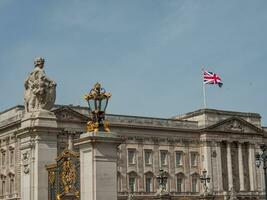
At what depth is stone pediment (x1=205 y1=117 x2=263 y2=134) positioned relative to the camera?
97.0 meters

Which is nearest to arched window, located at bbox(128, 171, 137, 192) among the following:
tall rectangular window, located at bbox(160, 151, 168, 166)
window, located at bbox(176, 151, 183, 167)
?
tall rectangular window, located at bbox(160, 151, 168, 166)

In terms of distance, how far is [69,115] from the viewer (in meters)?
81.6

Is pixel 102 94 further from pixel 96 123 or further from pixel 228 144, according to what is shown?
pixel 228 144

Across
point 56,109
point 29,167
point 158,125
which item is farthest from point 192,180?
point 29,167

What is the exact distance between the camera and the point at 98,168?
623 inches

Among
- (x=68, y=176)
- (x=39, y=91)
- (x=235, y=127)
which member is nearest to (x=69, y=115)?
(x=235, y=127)

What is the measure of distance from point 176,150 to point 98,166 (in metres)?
79.6

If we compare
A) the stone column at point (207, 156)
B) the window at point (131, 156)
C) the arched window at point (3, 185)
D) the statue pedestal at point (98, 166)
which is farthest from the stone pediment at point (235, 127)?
the statue pedestal at point (98, 166)

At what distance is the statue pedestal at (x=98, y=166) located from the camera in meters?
15.8

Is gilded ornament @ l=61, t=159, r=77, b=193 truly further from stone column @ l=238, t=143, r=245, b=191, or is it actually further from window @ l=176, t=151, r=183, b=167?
stone column @ l=238, t=143, r=245, b=191

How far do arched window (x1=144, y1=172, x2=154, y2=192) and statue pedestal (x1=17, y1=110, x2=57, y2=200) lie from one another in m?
72.1

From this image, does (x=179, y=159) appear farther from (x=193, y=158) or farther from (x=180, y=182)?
(x=180, y=182)

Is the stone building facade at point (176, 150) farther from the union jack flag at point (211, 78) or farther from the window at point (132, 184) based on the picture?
the union jack flag at point (211, 78)

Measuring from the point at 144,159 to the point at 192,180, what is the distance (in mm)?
9805
